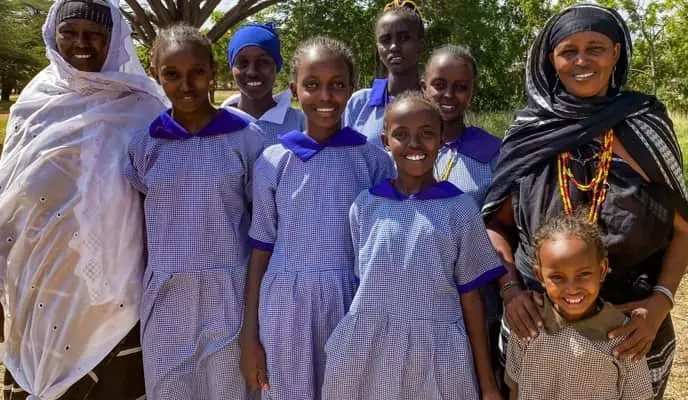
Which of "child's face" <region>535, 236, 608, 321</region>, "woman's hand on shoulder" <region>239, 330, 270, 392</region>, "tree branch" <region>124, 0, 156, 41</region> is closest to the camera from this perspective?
"child's face" <region>535, 236, 608, 321</region>

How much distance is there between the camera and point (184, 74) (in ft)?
7.49

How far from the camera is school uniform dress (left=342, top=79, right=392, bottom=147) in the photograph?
9.45 feet

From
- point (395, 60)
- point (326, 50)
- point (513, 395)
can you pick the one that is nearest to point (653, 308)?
point (513, 395)

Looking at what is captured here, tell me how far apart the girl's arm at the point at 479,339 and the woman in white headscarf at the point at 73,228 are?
1.19 meters

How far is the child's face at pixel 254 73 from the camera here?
3.02m

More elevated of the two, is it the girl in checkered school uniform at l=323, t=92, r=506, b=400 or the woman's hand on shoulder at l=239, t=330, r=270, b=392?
the girl in checkered school uniform at l=323, t=92, r=506, b=400

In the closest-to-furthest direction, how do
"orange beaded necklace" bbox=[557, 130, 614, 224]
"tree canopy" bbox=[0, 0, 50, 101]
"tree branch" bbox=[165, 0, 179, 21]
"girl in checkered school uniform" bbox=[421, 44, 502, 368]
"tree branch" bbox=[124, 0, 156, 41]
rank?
1. "orange beaded necklace" bbox=[557, 130, 614, 224]
2. "girl in checkered school uniform" bbox=[421, 44, 502, 368]
3. "tree branch" bbox=[124, 0, 156, 41]
4. "tree branch" bbox=[165, 0, 179, 21]
5. "tree canopy" bbox=[0, 0, 50, 101]

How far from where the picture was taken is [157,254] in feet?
7.55

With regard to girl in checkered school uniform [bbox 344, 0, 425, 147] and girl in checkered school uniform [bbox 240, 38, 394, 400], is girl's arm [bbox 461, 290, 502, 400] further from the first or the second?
girl in checkered school uniform [bbox 344, 0, 425, 147]

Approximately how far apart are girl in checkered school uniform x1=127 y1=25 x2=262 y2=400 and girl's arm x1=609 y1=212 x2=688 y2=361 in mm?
1254

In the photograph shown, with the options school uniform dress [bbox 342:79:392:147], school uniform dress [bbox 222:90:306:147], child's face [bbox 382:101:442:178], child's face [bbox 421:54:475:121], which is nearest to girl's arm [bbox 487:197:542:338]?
child's face [bbox 382:101:442:178]

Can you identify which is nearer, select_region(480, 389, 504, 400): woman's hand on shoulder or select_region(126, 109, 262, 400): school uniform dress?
select_region(480, 389, 504, 400): woman's hand on shoulder

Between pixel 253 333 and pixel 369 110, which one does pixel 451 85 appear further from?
pixel 253 333

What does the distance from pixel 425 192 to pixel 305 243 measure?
1.42ft
